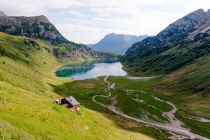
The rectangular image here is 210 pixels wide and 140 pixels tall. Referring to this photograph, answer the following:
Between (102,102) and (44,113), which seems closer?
(44,113)

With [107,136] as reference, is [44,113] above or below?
above

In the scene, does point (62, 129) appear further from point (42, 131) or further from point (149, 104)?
point (149, 104)

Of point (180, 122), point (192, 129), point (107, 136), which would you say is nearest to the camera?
point (107, 136)

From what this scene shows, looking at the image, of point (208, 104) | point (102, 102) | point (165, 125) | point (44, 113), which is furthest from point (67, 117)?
point (208, 104)

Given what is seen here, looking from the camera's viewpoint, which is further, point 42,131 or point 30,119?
point 30,119

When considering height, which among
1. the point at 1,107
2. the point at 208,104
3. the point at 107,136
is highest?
the point at 1,107

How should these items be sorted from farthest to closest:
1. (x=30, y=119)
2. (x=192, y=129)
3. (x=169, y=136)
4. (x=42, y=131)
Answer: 1. (x=192, y=129)
2. (x=169, y=136)
3. (x=30, y=119)
4. (x=42, y=131)

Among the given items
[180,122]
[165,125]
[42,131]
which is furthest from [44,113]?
[180,122]

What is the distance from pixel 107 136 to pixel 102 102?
3860 inches

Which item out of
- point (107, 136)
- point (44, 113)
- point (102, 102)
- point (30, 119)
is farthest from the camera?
point (102, 102)

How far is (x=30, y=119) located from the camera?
51312mm

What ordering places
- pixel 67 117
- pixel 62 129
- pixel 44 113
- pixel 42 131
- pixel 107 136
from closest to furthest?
pixel 42 131
pixel 62 129
pixel 44 113
pixel 67 117
pixel 107 136

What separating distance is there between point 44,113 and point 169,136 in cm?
6369

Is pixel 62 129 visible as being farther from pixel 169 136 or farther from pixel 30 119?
pixel 169 136
